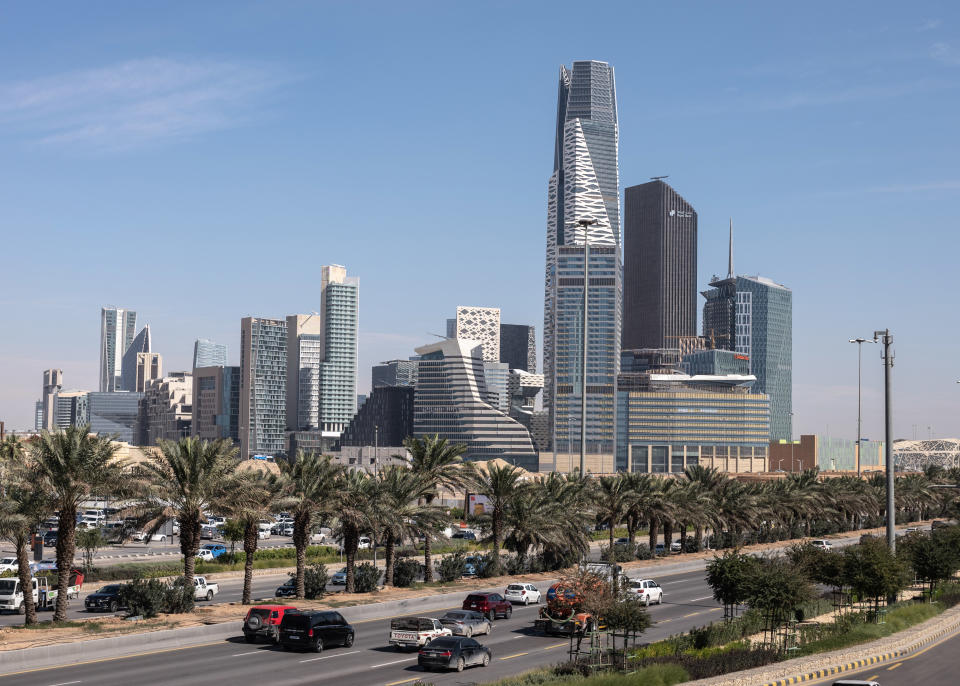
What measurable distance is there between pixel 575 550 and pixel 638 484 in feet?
35.1

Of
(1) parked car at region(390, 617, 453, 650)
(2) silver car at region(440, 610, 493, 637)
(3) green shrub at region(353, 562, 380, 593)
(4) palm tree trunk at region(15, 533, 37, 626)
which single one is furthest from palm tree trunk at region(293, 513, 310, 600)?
(4) palm tree trunk at region(15, 533, 37, 626)

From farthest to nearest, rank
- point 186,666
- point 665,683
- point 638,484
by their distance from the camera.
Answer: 1. point 638,484
2. point 186,666
3. point 665,683

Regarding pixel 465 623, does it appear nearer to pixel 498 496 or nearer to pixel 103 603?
pixel 103 603

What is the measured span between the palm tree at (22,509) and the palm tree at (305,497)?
1175 cm

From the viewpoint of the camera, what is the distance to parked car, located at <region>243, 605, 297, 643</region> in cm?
3931

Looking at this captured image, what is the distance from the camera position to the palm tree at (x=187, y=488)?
43.4 metres

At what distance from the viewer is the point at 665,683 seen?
2919cm

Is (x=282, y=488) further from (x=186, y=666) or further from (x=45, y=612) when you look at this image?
(x=186, y=666)

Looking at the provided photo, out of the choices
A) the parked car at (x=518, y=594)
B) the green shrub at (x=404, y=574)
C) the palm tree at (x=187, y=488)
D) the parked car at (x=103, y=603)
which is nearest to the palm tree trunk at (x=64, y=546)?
the palm tree at (x=187, y=488)

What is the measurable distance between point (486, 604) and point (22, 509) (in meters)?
19.9

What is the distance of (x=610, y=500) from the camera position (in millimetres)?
69312

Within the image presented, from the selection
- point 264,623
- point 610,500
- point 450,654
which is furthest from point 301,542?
point 610,500

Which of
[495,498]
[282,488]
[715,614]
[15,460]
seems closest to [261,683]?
[15,460]

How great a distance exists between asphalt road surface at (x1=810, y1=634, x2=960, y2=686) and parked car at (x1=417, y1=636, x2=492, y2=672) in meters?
10.7
